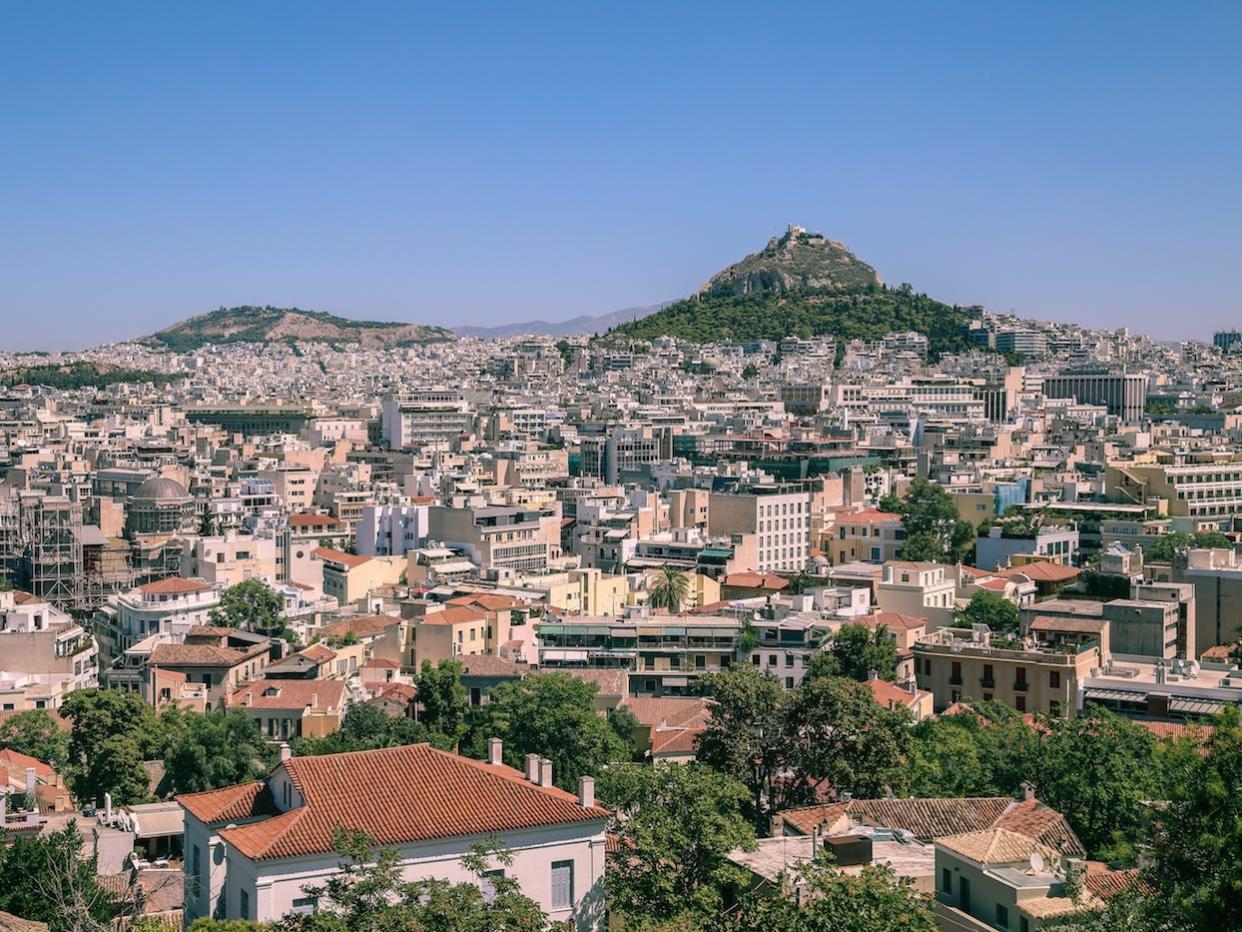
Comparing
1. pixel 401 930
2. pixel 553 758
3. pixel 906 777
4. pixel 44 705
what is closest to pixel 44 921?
pixel 401 930

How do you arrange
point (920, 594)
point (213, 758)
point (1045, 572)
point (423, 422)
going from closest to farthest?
point (213, 758), point (920, 594), point (1045, 572), point (423, 422)

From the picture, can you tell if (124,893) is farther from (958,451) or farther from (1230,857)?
(958,451)

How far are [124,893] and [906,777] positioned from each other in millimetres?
10302

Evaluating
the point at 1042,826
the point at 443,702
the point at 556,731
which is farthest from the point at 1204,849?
the point at 443,702

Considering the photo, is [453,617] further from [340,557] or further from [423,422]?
[423,422]

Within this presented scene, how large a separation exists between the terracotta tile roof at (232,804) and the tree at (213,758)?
9.71 m

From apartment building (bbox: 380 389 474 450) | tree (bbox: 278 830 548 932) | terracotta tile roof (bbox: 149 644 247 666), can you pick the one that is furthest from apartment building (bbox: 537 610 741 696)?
apartment building (bbox: 380 389 474 450)

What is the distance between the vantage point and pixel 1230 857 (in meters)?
12.6

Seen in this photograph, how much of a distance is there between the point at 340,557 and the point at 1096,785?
31.8 metres

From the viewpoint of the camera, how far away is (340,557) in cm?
4925

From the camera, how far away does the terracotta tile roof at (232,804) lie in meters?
15.9

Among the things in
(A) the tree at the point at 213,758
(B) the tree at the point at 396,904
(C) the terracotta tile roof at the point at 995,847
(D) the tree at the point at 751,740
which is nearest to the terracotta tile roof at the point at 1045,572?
(D) the tree at the point at 751,740

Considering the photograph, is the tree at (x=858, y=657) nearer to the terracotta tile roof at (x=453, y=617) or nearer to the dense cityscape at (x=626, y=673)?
the dense cityscape at (x=626, y=673)

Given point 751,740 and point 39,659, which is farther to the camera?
point 39,659
